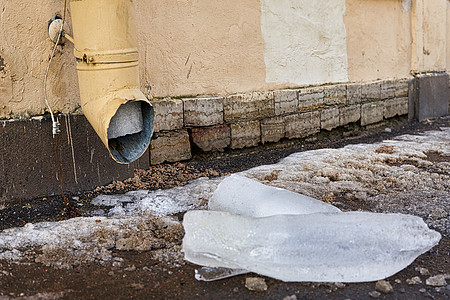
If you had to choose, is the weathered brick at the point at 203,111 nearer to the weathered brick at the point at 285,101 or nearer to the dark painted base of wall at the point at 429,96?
the weathered brick at the point at 285,101

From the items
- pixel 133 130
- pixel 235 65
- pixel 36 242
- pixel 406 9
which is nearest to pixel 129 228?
pixel 36 242

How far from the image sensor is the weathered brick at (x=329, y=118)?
207 inches

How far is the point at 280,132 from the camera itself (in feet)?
15.7

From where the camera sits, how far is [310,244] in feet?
6.30

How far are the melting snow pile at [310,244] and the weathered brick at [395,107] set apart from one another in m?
4.38

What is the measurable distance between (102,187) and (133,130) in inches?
24.6

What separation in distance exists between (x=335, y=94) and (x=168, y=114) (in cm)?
231

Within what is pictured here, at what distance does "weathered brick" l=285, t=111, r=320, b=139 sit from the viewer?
488 cm

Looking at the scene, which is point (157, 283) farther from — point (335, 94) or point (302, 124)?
point (335, 94)

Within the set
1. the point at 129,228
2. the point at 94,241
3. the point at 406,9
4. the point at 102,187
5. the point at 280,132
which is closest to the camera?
the point at 94,241

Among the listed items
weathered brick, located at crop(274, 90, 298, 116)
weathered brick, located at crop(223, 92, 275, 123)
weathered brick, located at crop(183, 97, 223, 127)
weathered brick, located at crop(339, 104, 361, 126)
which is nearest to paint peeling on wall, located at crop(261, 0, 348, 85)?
weathered brick, located at crop(274, 90, 298, 116)

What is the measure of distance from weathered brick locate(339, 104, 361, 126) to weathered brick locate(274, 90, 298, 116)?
0.85 m

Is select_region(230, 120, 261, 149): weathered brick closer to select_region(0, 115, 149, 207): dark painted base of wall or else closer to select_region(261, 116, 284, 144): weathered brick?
select_region(261, 116, 284, 144): weathered brick

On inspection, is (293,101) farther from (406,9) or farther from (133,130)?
(406,9)
